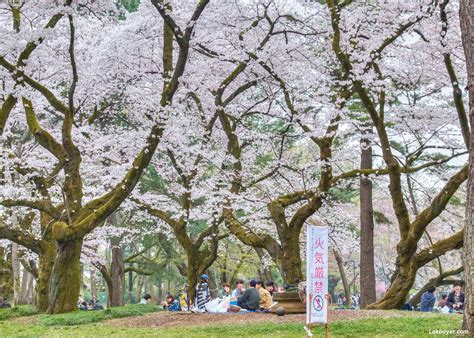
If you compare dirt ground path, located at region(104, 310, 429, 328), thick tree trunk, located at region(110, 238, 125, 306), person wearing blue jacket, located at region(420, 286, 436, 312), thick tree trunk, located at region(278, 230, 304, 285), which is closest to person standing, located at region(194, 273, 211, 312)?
dirt ground path, located at region(104, 310, 429, 328)

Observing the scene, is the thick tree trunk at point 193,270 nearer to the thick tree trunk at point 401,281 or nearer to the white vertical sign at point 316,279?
the thick tree trunk at point 401,281

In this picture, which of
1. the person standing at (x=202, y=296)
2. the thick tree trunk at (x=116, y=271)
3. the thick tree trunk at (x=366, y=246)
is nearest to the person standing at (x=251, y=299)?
the person standing at (x=202, y=296)

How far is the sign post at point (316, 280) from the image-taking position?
664cm

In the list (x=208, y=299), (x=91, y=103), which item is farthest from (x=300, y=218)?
(x=91, y=103)

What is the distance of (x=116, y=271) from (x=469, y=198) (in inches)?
753

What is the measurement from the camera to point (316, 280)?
22.0 feet

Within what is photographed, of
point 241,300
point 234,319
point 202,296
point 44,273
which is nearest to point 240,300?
point 241,300

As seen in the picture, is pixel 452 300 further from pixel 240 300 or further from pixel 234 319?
pixel 234 319

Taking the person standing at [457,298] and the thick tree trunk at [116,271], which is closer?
the person standing at [457,298]

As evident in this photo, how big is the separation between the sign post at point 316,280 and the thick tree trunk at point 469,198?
1668 millimetres

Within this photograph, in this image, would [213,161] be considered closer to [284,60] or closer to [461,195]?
[284,60]

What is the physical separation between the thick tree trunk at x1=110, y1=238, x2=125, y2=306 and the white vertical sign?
1735 cm

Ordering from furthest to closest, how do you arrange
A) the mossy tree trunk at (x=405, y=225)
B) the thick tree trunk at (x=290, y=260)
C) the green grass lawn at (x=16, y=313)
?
the green grass lawn at (x=16, y=313)
the thick tree trunk at (x=290, y=260)
the mossy tree trunk at (x=405, y=225)

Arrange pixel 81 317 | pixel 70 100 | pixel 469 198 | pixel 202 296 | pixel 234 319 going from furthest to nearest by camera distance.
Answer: pixel 202 296
pixel 70 100
pixel 81 317
pixel 234 319
pixel 469 198
